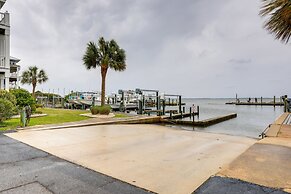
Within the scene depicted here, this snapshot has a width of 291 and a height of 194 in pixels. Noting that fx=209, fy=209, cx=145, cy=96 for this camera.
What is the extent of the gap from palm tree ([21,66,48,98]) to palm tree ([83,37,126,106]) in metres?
17.7

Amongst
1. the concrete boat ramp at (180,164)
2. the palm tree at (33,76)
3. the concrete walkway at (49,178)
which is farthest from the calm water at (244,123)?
the palm tree at (33,76)

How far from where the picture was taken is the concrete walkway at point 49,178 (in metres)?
3.15

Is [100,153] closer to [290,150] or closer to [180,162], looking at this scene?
[180,162]

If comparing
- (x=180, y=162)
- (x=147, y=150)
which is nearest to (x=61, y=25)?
(x=147, y=150)

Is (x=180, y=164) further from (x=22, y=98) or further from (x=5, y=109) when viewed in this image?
(x=22, y=98)

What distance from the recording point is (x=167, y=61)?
26734mm

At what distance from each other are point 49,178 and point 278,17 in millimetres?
4797

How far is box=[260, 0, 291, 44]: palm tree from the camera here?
11.1ft

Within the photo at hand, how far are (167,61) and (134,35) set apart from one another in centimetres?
700

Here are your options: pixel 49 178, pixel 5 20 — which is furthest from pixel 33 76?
pixel 49 178

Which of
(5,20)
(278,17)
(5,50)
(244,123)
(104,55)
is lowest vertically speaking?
(244,123)

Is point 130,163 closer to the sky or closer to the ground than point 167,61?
closer to the ground

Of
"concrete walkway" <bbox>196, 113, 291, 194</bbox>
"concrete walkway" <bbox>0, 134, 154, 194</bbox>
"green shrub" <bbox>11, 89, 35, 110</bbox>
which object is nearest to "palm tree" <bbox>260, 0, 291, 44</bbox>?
"concrete walkway" <bbox>196, 113, 291, 194</bbox>

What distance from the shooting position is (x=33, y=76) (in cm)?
3139
